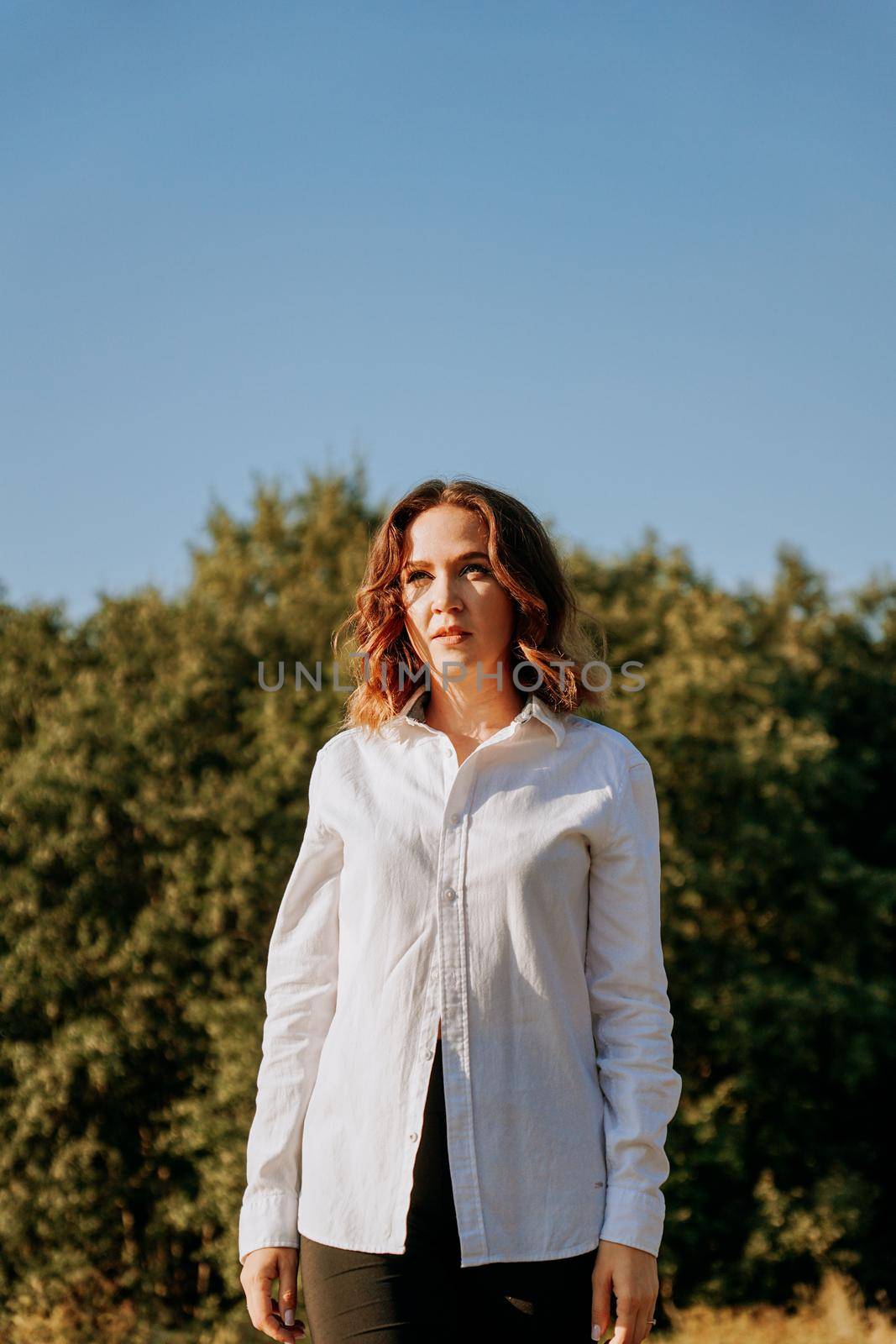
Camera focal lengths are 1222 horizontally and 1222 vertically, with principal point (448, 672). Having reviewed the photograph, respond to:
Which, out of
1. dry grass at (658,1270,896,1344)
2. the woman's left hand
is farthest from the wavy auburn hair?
dry grass at (658,1270,896,1344)

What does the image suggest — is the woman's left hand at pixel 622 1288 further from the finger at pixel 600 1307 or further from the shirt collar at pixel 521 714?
A: the shirt collar at pixel 521 714

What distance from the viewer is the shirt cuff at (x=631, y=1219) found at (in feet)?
4.66

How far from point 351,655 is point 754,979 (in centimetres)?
780

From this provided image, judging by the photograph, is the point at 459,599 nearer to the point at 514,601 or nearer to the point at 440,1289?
the point at 514,601

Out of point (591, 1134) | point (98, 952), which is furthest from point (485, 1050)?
point (98, 952)

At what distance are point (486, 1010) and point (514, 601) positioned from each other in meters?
0.56

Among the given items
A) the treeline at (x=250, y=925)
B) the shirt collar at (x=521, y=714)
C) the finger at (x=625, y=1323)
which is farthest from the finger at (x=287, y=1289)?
the treeline at (x=250, y=925)

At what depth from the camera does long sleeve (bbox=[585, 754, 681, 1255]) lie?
1443 millimetres

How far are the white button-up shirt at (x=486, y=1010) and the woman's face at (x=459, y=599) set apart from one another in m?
0.11

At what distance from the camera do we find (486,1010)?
1487mm

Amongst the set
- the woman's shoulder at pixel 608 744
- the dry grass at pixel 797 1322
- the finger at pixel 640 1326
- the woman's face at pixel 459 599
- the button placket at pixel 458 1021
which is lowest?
the dry grass at pixel 797 1322

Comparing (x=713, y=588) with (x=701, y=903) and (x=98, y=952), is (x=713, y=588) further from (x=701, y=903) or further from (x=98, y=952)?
(x=98, y=952)

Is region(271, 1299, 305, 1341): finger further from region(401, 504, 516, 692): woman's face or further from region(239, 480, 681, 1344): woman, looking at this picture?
region(401, 504, 516, 692): woman's face

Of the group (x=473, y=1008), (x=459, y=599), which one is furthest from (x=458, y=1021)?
(x=459, y=599)
